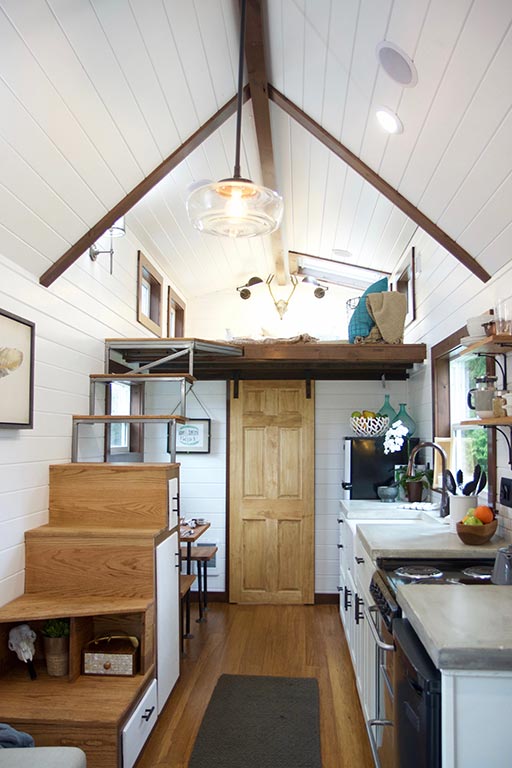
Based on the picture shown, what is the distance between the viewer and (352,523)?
376 cm

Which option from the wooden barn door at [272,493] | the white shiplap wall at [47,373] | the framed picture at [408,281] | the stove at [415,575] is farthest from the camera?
the wooden barn door at [272,493]

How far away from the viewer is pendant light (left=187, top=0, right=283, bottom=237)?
2498 millimetres

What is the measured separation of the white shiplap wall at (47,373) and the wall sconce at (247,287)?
2.46 metres

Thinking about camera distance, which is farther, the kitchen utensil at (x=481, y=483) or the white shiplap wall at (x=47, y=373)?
the kitchen utensil at (x=481, y=483)

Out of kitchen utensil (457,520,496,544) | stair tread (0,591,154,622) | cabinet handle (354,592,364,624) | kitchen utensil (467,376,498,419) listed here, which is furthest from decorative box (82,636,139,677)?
kitchen utensil (467,376,498,419)

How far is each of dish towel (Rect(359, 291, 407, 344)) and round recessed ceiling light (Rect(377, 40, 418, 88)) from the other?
2.05 metres

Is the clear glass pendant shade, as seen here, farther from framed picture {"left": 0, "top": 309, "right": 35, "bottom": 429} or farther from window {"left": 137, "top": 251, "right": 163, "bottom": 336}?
window {"left": 137, "top": 251, "right": 163, "bottom": 336}

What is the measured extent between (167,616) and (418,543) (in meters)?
1.47

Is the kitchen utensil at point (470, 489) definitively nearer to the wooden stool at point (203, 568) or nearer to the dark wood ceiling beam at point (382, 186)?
the dark wood ceiling beam at point (382, 186)

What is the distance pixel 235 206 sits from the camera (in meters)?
2.55

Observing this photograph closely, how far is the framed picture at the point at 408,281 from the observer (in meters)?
4.58

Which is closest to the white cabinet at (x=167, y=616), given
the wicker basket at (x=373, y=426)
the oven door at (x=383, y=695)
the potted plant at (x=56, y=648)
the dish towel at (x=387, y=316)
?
the potted plant at (x=56, y=648)

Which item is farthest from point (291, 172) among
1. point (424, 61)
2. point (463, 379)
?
point (424, 61)

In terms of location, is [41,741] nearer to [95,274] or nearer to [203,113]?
[95,274]
